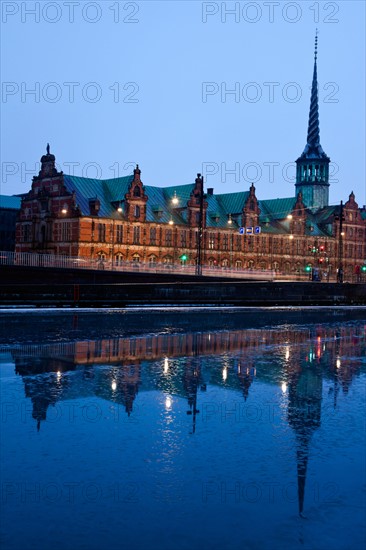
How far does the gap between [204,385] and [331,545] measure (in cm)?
720

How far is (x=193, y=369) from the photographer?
1434cm

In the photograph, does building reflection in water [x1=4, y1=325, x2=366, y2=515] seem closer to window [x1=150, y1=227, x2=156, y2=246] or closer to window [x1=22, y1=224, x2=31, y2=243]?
window [x1=150, y1=227, x2=156, y2=246]

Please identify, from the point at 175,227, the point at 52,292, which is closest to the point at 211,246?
the point at 175,227

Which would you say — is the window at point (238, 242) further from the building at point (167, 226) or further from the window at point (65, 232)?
the window at point (65, 232)

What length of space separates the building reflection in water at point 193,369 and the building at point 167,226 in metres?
43.4

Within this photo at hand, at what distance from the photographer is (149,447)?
25.5ft

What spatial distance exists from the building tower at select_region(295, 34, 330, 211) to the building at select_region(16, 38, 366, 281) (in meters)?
28.0

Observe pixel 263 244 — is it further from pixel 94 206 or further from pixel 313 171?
pixel 313 171

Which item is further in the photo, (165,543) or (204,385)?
(204,385)

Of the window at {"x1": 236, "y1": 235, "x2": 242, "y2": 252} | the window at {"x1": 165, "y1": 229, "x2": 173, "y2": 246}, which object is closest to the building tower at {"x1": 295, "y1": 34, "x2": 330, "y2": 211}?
the window at {"x1": 236, "y1": 235, "x2": 242, "y2": 252}

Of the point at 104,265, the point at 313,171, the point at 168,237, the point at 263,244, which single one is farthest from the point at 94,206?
the point at 313,171

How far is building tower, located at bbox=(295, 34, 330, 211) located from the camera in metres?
141

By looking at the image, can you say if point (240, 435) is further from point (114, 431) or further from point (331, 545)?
point (331, 545)

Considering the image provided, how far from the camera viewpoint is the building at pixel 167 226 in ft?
263
